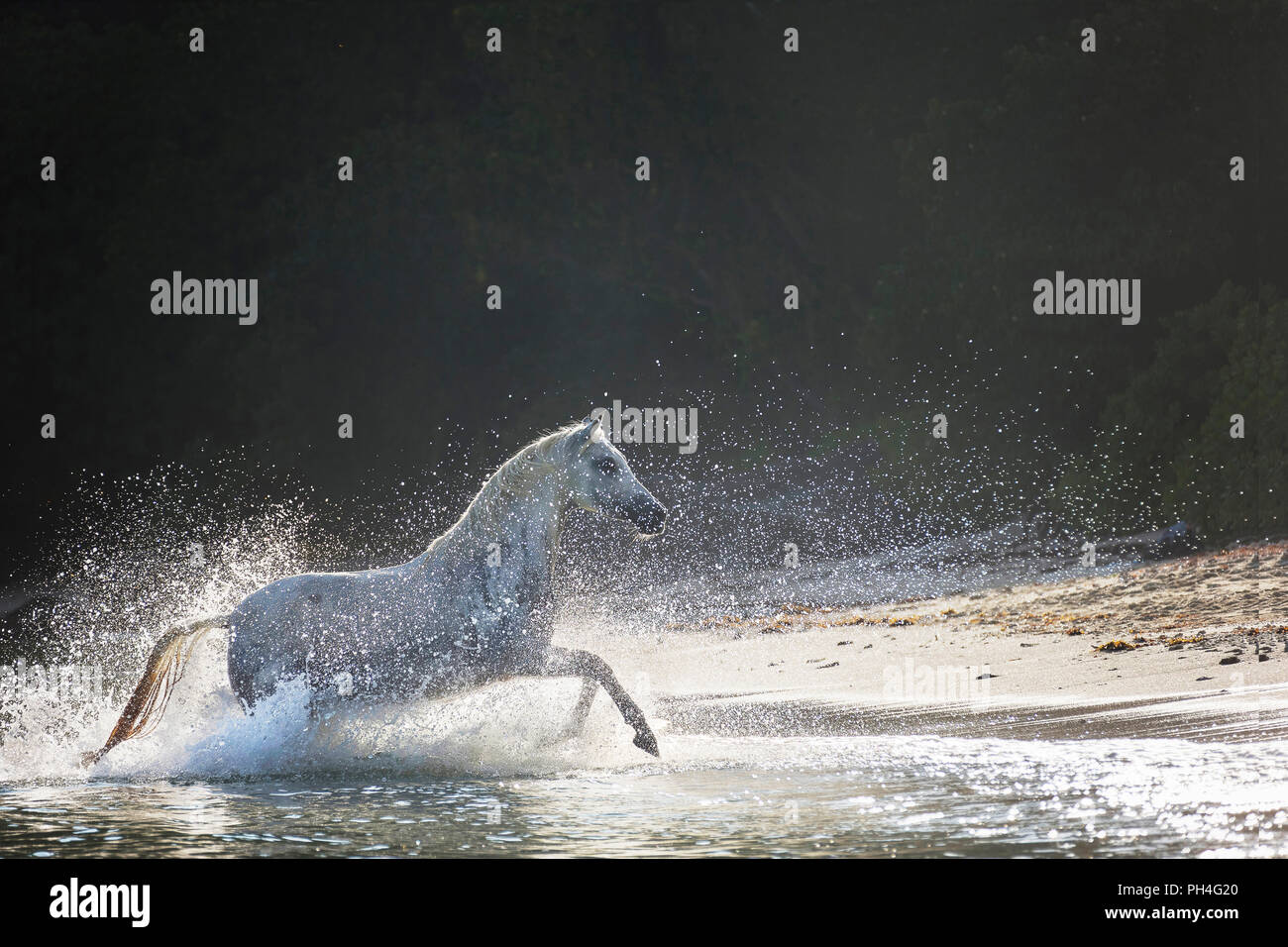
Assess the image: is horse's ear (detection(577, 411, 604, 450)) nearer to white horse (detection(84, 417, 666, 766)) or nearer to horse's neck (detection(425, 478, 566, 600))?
white horse (detection(84, 417, 666, 766))

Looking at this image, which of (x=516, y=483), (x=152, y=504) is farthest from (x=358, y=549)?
(x=516, y=483)

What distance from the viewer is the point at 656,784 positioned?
18.3 feet

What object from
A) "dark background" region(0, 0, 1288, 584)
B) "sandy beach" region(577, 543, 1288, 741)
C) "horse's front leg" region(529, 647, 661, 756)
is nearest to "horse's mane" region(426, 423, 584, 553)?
"horse's front leg" region(529, 647, 661, 756)

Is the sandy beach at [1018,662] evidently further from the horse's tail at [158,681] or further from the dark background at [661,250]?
the dark background at [661,250]

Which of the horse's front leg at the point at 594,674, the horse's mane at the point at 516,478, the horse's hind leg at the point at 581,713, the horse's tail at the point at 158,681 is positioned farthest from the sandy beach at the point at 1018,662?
the horse's tail at the point at 158,681

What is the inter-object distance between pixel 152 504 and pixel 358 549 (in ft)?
19.3

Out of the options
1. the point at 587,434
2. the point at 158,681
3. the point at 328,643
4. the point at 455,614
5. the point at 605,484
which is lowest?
the point at 158,681

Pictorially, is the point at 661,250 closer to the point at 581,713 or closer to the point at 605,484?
the point at 605,484

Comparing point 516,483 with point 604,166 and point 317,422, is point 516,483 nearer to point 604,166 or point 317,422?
point 604,166

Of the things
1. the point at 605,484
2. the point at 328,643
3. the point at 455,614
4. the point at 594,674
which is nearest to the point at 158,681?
the point at 328,643

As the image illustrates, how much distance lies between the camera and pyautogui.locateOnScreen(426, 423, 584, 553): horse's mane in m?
6.57

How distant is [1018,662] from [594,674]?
415 centimetres

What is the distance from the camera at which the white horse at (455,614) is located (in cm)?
636

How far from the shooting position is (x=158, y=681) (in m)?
6.73
